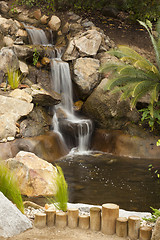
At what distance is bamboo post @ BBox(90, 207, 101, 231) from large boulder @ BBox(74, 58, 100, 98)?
22.2ft

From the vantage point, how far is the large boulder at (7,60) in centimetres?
863

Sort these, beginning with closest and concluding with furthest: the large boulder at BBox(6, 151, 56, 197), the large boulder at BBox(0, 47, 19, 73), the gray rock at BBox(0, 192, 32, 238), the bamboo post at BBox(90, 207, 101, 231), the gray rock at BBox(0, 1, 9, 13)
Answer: the gray rock at BBox(0, 192, 32, 238) → the bamboo post at BBox(90, 207, 101, 231) → the large boulder at BBox(6, 151, 56, 197) → the large boulder at BBox(0, 47, 19, 73) → the gray rock at BBox(0, 1, 9, 13)

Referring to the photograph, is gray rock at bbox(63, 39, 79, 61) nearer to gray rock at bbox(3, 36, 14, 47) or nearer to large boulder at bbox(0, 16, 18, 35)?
gray rock at bbox(3, 36, 14, 47)

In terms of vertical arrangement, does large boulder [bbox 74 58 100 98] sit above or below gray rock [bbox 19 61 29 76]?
below

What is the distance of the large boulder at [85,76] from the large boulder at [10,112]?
81.0 inches

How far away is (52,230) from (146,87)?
5.97 m

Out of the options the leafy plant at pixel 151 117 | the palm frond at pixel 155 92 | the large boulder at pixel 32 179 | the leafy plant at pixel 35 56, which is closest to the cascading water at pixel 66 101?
the leafy plant at pixel 35 56

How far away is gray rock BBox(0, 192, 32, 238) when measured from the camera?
264 centimetres

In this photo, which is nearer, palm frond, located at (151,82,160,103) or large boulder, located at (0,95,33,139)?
large boulder, located at (0,95,33,139)

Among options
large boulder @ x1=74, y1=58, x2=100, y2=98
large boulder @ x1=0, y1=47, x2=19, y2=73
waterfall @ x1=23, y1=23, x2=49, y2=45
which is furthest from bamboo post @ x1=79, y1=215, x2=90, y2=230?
waterfall @ x1=23, y1=23, x2=49, y2=45

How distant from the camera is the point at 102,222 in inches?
112

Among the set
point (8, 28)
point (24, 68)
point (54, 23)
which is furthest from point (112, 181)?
point (54, 23)

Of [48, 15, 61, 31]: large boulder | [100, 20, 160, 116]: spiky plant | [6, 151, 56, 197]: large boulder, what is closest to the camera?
[6, 151, 56, 197]: large boulder

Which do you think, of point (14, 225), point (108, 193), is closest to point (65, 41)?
point (108, 193)
